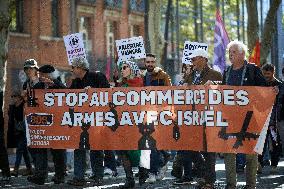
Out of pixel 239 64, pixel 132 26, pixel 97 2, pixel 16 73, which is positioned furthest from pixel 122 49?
pixel 132 26

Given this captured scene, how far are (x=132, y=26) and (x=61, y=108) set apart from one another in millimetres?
30079

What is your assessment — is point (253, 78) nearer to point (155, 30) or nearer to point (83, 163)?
point (83, 163)

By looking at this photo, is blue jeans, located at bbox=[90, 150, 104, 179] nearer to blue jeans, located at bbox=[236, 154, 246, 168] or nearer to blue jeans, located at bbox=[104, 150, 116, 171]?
blue jeans, located at bbox=[104, 150, 116, 171]

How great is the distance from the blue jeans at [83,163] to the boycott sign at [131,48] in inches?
105

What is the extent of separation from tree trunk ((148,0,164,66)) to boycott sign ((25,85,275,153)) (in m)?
11.3

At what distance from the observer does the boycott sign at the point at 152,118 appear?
995 cm

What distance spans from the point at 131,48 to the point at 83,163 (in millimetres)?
3138

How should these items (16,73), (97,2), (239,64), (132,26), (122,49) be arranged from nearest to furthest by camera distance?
(239,64) < (122,49) < (16,73) < (97,2) < (132,26)

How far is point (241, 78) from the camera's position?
995 centimetres

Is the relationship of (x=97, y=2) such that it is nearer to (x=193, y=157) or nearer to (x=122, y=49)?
(x=122, y=49)

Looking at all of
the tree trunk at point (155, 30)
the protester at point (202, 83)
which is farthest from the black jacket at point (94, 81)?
the tree trunk at point (155, 30)

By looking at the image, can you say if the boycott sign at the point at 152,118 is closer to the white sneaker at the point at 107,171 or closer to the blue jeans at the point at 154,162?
the blue jeans at the point at 154,162

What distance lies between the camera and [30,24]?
31578mm

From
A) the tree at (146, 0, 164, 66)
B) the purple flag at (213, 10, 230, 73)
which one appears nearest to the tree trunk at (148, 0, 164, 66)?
Result: the tree at (146, 0, 164, 66)
